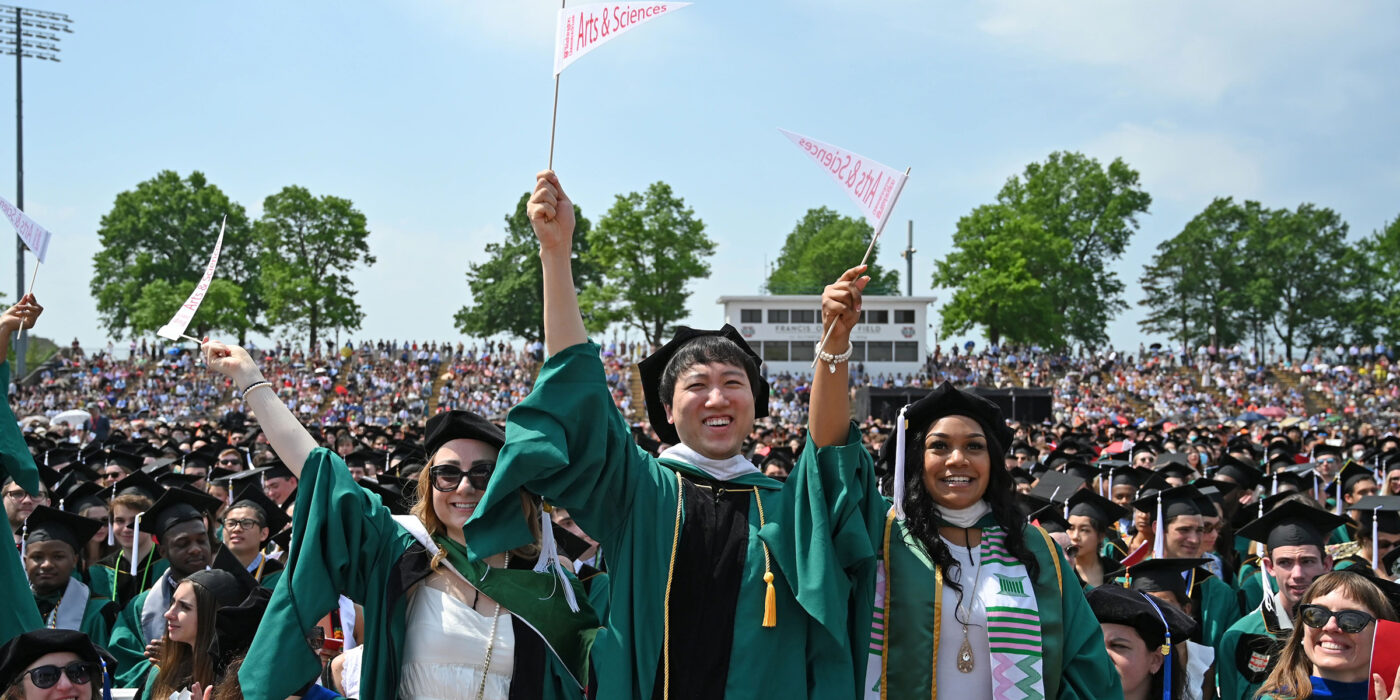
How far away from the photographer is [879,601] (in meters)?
3.30

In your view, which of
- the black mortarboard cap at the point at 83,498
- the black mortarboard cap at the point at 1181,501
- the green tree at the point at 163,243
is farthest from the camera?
the green tree at the point at 163,243

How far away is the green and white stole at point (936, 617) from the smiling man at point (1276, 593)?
6.27 ft

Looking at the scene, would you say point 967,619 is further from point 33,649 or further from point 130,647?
point 130,647

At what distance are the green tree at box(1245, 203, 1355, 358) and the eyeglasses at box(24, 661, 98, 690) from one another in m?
69.7

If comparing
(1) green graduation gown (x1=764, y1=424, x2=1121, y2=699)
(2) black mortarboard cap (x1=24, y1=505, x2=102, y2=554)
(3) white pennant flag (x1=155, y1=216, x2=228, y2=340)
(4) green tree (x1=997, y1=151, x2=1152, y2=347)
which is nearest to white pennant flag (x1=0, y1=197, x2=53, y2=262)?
(2) black mortarboard cap (x1=24, y1=505, x2=102, y2=554)

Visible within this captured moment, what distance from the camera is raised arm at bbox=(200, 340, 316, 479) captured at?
355 centimetres

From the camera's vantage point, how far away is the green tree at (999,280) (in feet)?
172

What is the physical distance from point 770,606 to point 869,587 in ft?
1.11

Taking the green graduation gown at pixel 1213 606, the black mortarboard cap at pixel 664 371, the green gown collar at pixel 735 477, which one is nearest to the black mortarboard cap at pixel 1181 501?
the green graduation gown at pixel 1213 606

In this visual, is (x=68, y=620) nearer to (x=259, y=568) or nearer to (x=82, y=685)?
(x=259, y=568)

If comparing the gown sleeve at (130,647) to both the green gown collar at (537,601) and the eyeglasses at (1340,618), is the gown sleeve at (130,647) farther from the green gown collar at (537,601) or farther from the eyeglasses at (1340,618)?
the eyeglasses at (1340,618)

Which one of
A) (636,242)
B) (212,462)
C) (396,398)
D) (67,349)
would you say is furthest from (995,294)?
(212,462)

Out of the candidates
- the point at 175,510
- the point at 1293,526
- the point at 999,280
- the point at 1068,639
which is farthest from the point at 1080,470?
the point at 999,280

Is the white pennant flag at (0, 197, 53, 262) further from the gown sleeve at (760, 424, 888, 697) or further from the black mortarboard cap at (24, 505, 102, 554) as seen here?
the gown sleeve at (760, 424, 888, 697)
